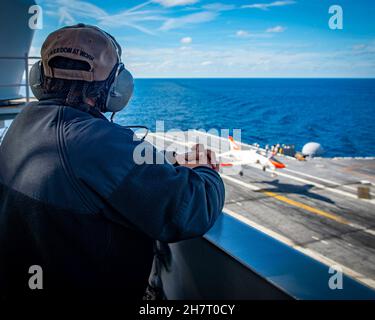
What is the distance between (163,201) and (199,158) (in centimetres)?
33

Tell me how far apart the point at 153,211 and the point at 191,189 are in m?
0.14

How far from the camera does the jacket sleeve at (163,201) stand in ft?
3.18

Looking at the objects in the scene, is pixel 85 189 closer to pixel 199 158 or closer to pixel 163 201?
pixel 163 201

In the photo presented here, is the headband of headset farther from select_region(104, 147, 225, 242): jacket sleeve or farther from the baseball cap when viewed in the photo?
select_region(104, 147, 225, 242): jacket sleeve

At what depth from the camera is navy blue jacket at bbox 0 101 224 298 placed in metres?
0.97

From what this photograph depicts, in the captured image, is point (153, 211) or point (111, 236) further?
point (111, 236)

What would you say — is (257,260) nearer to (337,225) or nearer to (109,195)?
(109,195)

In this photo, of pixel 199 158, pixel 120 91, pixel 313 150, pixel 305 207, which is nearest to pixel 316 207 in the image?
pixel 305 207

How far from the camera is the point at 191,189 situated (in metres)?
1.02

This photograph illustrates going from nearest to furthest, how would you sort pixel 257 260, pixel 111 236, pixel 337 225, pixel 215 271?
pixel 111 236 → pixel 257 260 → pixel 215 271 → pixel 337 225

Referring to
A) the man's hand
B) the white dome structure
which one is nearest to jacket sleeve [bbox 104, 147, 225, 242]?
the man's hand

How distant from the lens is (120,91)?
130 cm

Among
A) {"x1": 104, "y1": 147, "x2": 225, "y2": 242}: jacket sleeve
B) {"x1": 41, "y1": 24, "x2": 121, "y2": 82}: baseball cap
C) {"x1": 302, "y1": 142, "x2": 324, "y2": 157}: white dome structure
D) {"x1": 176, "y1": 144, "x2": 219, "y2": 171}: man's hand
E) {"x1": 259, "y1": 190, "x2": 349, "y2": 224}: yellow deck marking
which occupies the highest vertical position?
{"x1": 41, "y1": 24, "x2": 121, "y2": 82}: baseball cap
